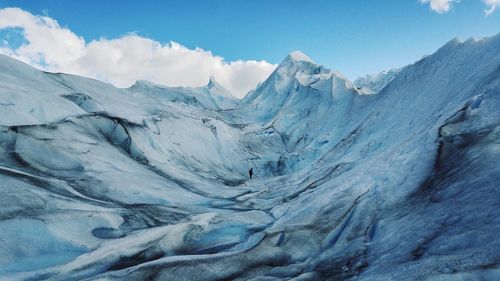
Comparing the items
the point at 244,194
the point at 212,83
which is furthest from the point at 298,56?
the point at 244,194

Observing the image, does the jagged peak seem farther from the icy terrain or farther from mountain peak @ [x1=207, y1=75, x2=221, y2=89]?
the icy terrain

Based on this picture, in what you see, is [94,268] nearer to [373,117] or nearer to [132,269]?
[132,269]

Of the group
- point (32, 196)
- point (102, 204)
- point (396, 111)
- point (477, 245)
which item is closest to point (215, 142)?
point (396, 111)

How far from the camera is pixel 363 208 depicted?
9281 mm

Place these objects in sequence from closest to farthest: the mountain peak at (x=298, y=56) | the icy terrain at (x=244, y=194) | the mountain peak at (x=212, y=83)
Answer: the icy terrain at (x=244, y=194) < the mountain peak at (x=298, y=56) < the mountain peak at (x=212, y=83)

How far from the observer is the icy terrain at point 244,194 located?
692cm

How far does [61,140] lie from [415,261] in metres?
13.7

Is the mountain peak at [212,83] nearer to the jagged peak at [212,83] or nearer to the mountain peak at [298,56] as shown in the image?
the jagged peak at [212,83]

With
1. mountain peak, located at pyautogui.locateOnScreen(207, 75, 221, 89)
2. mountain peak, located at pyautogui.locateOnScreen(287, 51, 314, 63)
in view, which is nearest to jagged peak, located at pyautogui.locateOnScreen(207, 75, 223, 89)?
mountain peak, located at pyautogui.locateOnScreen(207, 75, 221, 89)

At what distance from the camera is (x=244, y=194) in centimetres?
1800

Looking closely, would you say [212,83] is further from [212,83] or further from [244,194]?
[244,194]

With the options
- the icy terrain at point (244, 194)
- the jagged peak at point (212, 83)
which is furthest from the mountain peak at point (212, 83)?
the icy terrain at point (244, 194)

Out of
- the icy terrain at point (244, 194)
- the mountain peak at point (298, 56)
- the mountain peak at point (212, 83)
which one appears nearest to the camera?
the icy terrain at point (244, 194)

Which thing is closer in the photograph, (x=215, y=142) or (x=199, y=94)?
(x=215, y=142)
